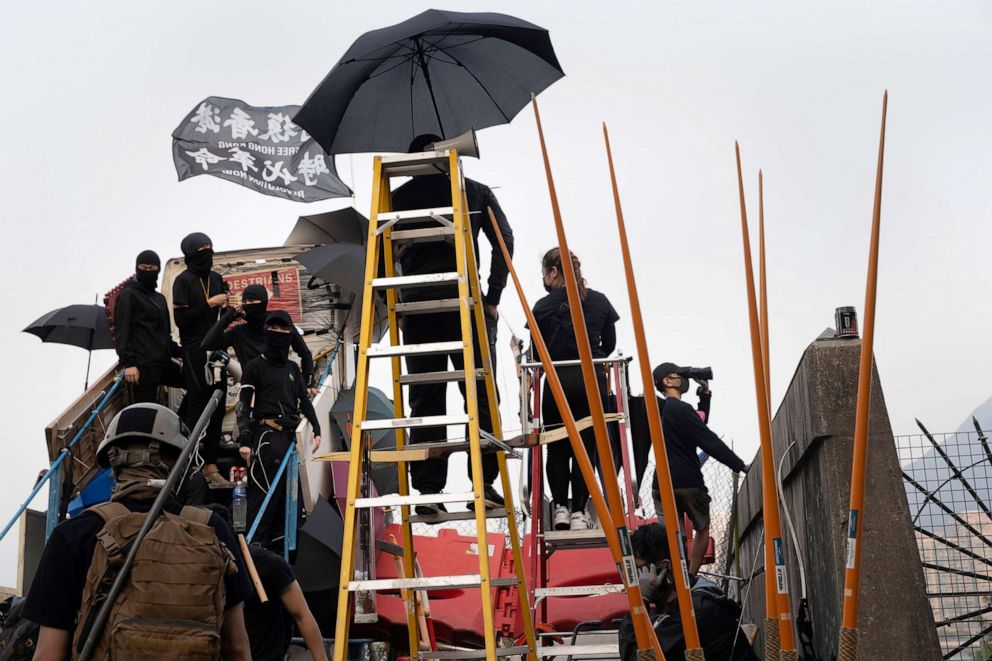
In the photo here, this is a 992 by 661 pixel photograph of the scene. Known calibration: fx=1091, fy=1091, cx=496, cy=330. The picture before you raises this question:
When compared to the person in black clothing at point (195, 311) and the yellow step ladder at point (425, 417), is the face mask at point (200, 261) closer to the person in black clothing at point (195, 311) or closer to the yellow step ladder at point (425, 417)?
the person in black clothing at point (195, 311)

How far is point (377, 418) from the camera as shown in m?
12.4

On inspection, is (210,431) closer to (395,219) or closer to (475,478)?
(395,219)

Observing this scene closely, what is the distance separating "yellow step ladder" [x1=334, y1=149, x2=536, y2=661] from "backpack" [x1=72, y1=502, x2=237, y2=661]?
700 mm

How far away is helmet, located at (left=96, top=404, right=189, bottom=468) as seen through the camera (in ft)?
11.4

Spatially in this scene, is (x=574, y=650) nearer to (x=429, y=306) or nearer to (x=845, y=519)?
(x=845, y=519)

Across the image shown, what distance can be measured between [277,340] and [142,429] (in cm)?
524

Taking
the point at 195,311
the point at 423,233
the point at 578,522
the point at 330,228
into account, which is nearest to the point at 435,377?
the point at 423,233

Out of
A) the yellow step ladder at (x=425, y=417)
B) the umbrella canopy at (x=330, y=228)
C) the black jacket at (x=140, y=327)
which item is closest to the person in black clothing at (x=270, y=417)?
the black jacket at (x=140, y=327)

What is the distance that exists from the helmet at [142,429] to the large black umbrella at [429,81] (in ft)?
7.76

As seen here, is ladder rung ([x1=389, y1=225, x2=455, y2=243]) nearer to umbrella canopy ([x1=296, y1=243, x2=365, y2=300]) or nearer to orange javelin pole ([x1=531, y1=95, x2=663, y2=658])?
orange javelin pole ([x1=531, y1=95, x2=663, y2=658])

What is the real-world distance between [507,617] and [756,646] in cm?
169

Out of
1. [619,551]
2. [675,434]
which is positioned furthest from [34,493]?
[619,551]

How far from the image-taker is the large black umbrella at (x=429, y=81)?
5676 mm

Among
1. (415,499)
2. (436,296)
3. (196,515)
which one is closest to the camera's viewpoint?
(196,515)
